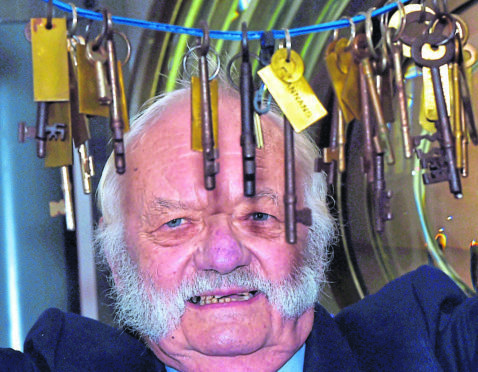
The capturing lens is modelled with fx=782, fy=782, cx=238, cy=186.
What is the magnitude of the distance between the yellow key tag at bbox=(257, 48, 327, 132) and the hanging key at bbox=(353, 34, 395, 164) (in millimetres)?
62

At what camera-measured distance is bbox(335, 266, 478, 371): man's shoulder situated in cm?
135

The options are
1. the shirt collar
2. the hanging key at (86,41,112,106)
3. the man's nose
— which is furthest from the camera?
the shirt collar

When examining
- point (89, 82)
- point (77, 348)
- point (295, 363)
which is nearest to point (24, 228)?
point (77, 348)

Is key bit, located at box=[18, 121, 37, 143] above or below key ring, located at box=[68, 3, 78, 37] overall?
below

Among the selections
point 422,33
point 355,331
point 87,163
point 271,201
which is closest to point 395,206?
point 355,331

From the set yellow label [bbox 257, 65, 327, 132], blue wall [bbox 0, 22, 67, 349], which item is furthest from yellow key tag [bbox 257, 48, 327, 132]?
blue wall [bbox 0, 22, 67, 349]

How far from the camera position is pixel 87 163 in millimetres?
962

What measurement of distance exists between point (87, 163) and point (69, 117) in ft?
0.21

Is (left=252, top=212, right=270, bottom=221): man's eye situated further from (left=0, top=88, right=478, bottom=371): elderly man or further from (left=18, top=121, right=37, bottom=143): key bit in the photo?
(left=18, top=121, right=37, bottom=143): key bit

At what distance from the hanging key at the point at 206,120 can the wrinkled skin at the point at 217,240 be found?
0.40 meters

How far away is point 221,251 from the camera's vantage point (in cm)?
131

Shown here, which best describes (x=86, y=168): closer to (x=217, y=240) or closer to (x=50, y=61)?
(x=50, y=61)

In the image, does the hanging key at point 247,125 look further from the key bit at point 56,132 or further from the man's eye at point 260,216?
the man's eye at point 260,216

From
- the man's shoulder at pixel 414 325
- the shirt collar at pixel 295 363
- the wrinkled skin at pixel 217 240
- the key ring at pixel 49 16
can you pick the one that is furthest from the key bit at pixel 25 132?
the man's shoulder at pixel 414 325
